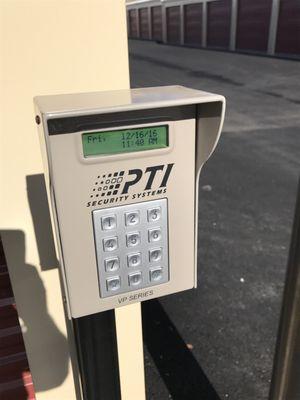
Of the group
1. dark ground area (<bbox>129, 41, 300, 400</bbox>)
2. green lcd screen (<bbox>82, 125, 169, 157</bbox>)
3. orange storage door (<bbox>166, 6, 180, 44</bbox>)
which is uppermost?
green lcd screen (<bbox>82, 125, 169, 157</bbox>)

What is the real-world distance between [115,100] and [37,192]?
19.2 inches

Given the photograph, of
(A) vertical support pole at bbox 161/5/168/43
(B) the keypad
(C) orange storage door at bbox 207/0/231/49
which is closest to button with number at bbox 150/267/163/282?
(B) the keypad

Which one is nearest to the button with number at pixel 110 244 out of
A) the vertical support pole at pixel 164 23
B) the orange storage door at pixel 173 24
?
the orange storage door at pixel 173 24

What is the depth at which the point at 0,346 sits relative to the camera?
155cm

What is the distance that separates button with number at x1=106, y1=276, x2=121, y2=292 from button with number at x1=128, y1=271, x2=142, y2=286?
1.2 inches

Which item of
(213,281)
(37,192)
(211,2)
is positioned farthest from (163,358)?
(211,2)

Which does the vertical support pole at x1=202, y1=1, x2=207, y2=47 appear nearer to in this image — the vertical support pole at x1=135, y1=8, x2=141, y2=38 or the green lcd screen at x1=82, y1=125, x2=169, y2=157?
the vertical support pole at x1=135, y1=8, x2=141, y2=38

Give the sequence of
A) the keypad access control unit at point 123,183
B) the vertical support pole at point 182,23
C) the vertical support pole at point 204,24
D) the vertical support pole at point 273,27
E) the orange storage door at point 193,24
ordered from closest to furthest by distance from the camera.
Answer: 1. the keypad access control unit at point 123,183
2. the vertical support pole at point 273,27
3. the vertical support pole at point 204,24
4. the orange storage door at point 193,24
5. the vertical support pole at point 182,23

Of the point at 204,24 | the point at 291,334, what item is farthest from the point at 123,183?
the point at 204,24

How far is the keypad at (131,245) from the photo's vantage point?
0.95 metres

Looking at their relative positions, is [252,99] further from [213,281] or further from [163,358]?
[163,358]

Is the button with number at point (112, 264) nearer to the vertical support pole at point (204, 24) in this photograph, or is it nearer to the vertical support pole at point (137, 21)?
the vertical support pole at point (204, 24)

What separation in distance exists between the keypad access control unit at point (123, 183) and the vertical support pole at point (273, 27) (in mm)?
17771

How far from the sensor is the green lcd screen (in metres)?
0.87
